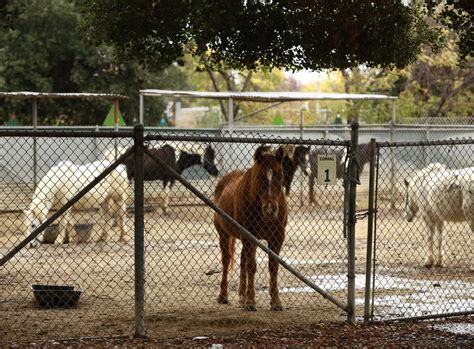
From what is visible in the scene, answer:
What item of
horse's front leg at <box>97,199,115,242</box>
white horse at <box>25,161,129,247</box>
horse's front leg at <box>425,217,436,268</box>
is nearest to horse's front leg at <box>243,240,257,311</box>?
horse's front leg at <box>425,217,436,268</box>

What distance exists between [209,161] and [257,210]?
47.7 ft

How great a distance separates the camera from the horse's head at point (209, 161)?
2307cm

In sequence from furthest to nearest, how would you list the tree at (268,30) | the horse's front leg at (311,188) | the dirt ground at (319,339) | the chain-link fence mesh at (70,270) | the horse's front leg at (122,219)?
the horse's front leg at (311,188) < the horse's front leg at (122,219) < the tree at (268,30) < the chain-link fence mesh at (70,270) < the dirt ground at (319,339)

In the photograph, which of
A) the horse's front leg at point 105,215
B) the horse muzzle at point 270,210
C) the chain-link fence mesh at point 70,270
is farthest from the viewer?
the horse's front leg at point 105,215

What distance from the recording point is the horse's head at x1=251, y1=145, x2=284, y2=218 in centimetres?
866

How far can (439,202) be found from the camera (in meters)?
12.7

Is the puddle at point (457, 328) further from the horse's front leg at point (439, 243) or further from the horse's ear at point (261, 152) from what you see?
the horse's front leg at point (439, 243)

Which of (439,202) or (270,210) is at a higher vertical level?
(270,210)

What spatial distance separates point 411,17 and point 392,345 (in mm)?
4707

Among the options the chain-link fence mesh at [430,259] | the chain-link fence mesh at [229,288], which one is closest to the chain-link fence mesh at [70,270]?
the chain-link fence mesh at [229,288]

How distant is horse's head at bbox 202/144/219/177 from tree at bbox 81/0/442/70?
11.8m

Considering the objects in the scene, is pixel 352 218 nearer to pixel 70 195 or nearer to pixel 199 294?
pixel 199 294

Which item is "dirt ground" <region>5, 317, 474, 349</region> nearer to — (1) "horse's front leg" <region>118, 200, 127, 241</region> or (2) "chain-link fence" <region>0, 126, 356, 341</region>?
(2) "chain-link fence" <region>0, 126, 356, 341</region>

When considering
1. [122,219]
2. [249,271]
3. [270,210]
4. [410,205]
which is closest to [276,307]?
[249,271]
